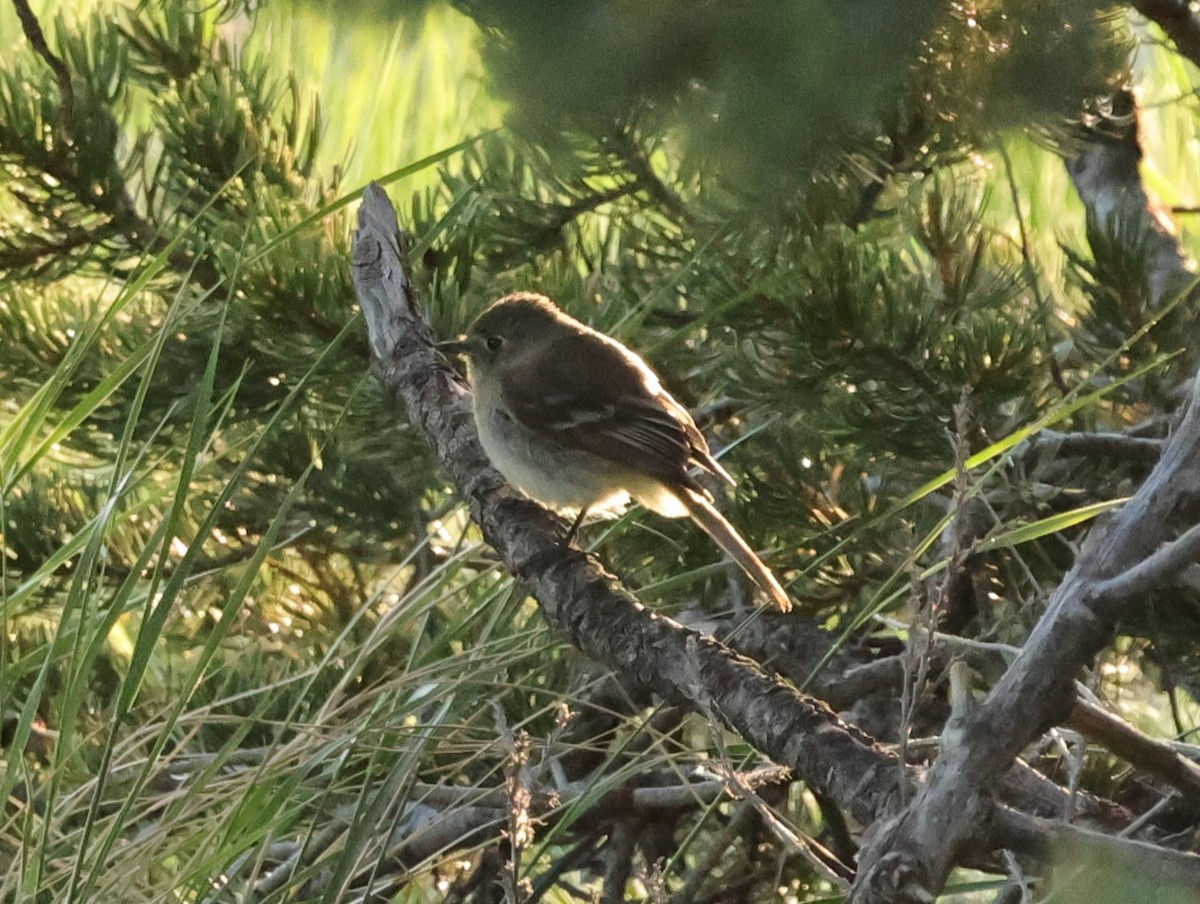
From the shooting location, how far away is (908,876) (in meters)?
0.62

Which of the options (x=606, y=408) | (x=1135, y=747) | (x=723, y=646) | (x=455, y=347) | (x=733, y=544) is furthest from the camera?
(x=606, y=408)

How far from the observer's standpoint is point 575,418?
5.54ft

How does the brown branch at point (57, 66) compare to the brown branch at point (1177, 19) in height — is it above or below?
below

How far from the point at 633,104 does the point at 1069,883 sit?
46cm

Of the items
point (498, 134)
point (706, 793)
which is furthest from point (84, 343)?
point (706, 793)

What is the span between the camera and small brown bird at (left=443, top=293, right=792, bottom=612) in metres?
1.44

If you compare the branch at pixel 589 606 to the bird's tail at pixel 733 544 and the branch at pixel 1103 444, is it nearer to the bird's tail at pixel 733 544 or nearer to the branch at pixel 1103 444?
the bird's tail at pixel 733 544

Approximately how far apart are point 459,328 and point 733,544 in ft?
1.46

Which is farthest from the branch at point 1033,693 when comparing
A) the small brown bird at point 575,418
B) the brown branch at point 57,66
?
the brown branch at point 57,66

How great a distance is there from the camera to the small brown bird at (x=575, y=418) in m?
1.44

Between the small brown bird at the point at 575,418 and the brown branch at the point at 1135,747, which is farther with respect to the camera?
the small brown bird at the point at 575,418

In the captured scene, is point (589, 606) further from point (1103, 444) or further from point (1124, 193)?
point (1124, 193)

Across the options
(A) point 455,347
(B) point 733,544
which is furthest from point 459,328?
(B) point 733,544

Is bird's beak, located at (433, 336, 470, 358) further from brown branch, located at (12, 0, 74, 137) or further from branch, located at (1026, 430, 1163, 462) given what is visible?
branch, located at (1026, 430, 1163, 462)
